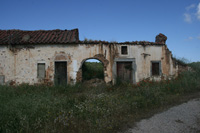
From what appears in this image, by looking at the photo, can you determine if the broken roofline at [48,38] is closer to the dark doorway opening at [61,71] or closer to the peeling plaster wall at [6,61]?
the peeling plaster wall at [6,61]

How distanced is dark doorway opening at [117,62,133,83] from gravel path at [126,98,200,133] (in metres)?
5.22

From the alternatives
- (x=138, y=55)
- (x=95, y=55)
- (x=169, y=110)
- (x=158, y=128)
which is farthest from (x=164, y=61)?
(x=158, y=128)

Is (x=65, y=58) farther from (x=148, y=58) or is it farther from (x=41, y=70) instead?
(x=148, y=58)

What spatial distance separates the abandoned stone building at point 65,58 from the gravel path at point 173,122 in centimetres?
533

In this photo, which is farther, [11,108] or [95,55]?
[95,55]

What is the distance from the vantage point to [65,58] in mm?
9242

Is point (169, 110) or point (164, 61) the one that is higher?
point (164, 61)

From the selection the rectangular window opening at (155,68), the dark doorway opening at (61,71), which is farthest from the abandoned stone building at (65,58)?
the rectangular window opening at (155,68)

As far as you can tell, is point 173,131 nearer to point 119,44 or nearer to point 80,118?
point 80,118

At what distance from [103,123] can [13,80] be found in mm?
8334

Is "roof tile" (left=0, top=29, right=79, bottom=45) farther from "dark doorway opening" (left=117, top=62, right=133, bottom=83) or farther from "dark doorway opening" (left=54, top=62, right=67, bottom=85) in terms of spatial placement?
"dark doorway opening" (left=117, top=62, right=133, bottom=83)

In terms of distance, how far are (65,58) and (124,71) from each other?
14.7ft

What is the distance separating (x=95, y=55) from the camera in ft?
30.8

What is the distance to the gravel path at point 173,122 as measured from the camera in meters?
3.21
